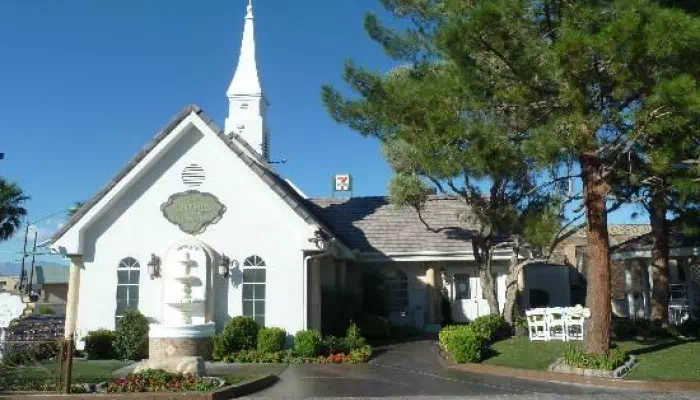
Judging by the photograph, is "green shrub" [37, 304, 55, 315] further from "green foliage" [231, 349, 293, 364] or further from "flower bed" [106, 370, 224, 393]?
"flower bed" [106, 370, 224, 393]

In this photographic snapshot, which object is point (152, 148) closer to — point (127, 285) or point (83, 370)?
point (127, 285)

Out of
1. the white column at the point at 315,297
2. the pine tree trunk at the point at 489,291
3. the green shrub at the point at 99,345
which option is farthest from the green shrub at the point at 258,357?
the pine tree trunk at the point at 489,291

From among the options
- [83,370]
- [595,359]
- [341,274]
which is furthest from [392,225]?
[83,370]

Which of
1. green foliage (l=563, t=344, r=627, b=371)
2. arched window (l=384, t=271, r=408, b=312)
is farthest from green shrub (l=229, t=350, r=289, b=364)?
arched window (l=384, t=271, r=408, b=312)

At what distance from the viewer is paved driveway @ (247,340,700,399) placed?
1130 cm

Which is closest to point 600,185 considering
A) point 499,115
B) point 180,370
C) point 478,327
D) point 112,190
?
point 499,115

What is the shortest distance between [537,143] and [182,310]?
8.10 m

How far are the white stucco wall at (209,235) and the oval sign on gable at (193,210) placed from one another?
0.14 metres

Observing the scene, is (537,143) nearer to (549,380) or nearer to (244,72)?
(549,380)

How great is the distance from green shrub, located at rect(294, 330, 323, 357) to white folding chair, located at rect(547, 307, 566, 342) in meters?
5.90

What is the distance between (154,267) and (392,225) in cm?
912

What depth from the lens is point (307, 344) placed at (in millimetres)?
16156

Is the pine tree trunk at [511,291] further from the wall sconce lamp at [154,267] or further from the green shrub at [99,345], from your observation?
the green shrub at [99,345]

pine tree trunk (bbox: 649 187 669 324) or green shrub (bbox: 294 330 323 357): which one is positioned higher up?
pine tree trunk (bbox: 649 187 669 324)
